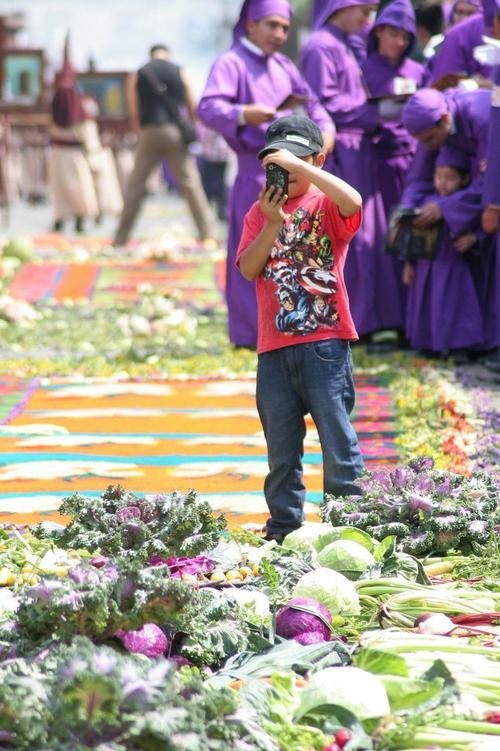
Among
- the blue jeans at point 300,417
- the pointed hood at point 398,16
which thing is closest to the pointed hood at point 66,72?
the pointed hood at point 398,16

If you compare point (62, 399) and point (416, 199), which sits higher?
point (416, 199)

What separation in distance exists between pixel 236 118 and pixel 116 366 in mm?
1737

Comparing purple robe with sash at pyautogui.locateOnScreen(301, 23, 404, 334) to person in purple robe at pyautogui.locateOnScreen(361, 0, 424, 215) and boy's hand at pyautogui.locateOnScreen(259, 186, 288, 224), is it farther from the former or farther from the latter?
boy's hand at pyautogui.locateOnScreen(259, 186, 288, 224)

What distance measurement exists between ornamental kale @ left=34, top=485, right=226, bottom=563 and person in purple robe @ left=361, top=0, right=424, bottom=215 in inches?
196

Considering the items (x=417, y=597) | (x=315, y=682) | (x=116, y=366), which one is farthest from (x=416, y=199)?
(x=315, y=682)

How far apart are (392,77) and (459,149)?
1170 mm

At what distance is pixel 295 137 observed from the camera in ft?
16.2

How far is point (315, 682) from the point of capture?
Answer: 11.3 feet

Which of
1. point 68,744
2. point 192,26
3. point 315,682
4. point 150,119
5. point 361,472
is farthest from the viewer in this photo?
point 192,26

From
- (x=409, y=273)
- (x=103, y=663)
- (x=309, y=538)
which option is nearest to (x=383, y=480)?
(x=309, y=538)

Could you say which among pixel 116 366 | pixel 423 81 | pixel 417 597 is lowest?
pixel 116 366

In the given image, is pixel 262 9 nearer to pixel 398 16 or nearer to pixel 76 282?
pixel 398 16

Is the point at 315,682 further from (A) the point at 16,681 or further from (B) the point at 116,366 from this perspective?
(B) the point at 116,366

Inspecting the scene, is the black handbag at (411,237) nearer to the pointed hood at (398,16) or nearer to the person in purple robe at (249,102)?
the person in purple robe at (249,102)
